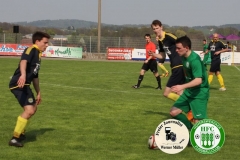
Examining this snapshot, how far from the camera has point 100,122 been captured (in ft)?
37.0

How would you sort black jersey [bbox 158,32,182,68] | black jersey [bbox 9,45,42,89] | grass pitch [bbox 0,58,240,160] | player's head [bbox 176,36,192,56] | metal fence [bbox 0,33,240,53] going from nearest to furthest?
player's head [bbox 176,36,192,56], grass pitch [bbox 0,58,240,160], black jersey [bbox 9,45,42,89], black jersey [bbox 158,32,182,68], metal fence [bbox 0,33,240,53]

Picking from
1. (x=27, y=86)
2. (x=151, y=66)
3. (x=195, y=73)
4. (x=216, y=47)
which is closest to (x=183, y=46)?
(x=195, y=73)

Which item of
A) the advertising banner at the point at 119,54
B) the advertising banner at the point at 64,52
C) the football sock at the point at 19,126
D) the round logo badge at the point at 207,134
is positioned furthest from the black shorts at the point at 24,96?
the advertising banner at the point at 64,52

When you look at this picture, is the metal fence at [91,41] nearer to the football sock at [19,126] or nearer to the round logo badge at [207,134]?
the football sock at [19,126]

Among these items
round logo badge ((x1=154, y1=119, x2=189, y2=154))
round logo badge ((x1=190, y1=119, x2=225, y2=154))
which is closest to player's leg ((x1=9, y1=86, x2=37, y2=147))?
round logo badge ((x1=154, y1=119, x2=189, y2=154))

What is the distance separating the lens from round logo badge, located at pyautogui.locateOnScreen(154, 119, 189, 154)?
7324mm

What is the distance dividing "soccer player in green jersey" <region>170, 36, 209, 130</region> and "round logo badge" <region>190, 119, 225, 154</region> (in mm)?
844

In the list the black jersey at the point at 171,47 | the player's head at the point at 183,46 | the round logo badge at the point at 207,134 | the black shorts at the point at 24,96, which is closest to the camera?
the round logo badge at the point at 207,134

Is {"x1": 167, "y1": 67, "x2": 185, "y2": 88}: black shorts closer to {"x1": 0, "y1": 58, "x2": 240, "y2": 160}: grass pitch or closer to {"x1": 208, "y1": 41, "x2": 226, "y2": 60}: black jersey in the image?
{"x1": 0, "y1": 58, "x2": 240, "y2": 160}: grass pitch

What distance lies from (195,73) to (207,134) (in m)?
1.22

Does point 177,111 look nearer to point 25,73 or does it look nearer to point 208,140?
point 208,140

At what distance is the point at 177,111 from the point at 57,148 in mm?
2151

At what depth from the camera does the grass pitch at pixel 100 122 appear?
836 centimetres

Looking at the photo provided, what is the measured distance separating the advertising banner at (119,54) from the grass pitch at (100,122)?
2846cm
